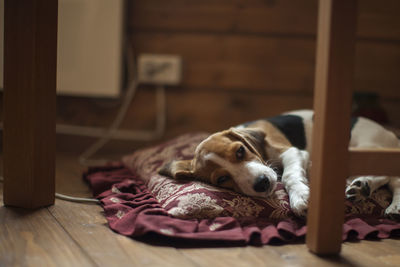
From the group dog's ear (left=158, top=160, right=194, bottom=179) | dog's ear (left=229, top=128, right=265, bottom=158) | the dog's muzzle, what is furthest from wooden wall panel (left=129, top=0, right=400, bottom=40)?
the dog's muzzle

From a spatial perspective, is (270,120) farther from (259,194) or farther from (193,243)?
(193,243)

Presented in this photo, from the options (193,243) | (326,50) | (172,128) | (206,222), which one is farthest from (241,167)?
(172,128)

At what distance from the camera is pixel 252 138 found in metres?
1.94

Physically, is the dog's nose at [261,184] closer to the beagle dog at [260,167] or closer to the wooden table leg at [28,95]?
the beagle dog at [260,167]

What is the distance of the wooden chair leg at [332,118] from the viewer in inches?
45.9

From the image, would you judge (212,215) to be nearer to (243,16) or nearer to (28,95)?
(28,95)

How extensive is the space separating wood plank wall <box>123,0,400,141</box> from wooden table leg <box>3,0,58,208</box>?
1.67 meters

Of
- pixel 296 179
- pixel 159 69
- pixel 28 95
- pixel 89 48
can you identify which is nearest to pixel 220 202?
pixel 296 179

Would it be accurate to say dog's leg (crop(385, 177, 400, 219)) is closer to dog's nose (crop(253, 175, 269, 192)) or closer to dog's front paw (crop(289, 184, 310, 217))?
dog's front paw (crop(289, 184, 310, 217))

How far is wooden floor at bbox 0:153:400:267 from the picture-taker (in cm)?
116

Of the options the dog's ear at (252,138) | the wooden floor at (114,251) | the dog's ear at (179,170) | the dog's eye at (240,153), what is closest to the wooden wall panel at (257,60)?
the dog's ear at (252,138)

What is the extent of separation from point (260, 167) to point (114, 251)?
66cm

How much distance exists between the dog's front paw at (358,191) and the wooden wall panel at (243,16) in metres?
1.79

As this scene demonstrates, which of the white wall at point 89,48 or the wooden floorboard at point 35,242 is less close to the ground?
the white wall at point 89,48
